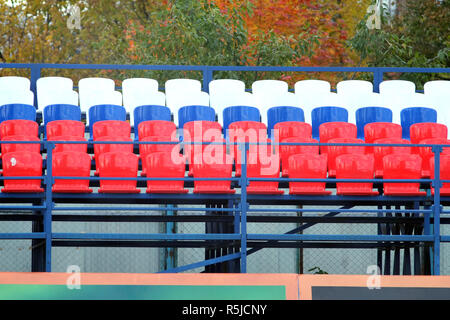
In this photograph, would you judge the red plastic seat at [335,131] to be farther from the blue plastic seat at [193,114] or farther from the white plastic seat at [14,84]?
the white plastic seat at [14,84]

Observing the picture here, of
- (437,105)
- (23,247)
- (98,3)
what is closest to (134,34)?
(98,3)

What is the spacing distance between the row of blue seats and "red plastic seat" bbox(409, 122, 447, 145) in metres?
0.51

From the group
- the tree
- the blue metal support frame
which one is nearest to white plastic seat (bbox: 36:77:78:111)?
the blue metal support frame

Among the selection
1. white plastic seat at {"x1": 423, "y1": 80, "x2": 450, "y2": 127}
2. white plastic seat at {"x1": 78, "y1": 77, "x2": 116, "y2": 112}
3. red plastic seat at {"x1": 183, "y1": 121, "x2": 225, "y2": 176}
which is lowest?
red plastic seat at {"x1": 183, "y1": 121, "x2": 225, "y2": 176}

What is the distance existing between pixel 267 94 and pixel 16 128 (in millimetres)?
3528

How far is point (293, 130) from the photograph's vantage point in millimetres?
8828

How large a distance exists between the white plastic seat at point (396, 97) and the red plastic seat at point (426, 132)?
1.45 metres

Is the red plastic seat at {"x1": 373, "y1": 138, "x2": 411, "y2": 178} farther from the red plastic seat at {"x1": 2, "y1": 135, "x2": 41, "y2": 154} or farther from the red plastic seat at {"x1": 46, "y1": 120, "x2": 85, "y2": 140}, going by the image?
the red plastic seat at {"x1": 2, "y1": 135, "x2": 41, "y2": 154}

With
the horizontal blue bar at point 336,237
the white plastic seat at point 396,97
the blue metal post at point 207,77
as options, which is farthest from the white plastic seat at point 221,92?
the horizontal blue bar at point 336,237

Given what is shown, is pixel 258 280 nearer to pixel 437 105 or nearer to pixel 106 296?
pixel 106 296

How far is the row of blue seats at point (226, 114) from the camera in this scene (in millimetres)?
9164

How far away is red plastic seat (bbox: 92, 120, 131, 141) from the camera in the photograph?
28.7 ft

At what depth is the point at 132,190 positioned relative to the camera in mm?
7859
